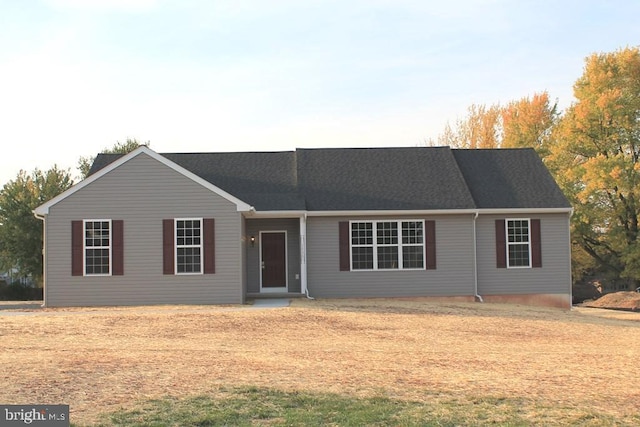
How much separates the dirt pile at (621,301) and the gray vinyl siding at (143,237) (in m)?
17.9

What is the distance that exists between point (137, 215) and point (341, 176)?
23.9 ft

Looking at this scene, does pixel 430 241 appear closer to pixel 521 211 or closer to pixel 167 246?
pixel 521 211

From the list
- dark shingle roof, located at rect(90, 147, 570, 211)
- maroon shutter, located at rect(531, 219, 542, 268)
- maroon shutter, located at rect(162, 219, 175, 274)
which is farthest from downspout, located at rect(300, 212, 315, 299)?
maroon shutter, located at rect(531, 219, 542, 268)

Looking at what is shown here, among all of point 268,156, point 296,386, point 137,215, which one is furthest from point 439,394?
point 268,156

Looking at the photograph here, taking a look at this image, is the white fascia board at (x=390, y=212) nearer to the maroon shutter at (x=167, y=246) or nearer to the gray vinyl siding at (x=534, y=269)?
the gray vinyl siding at (x=534, y=269)

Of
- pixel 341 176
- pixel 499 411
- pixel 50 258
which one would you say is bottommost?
pixel 499 411

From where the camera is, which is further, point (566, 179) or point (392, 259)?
point (566, 179)

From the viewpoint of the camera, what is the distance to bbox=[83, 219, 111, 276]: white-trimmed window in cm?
2105

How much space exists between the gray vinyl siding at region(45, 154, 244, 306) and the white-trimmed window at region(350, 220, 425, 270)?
13.7ft

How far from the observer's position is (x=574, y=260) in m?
36.7

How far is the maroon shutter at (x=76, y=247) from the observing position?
2095 centimetres

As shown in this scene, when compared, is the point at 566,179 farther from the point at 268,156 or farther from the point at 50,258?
the point at 50,258

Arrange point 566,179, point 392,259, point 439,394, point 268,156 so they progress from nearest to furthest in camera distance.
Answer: point 439,394
point 392,259
point 268,156
point 566,179

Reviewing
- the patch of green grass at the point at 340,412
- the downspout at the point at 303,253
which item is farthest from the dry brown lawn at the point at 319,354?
the downspout at the point at 303,253
